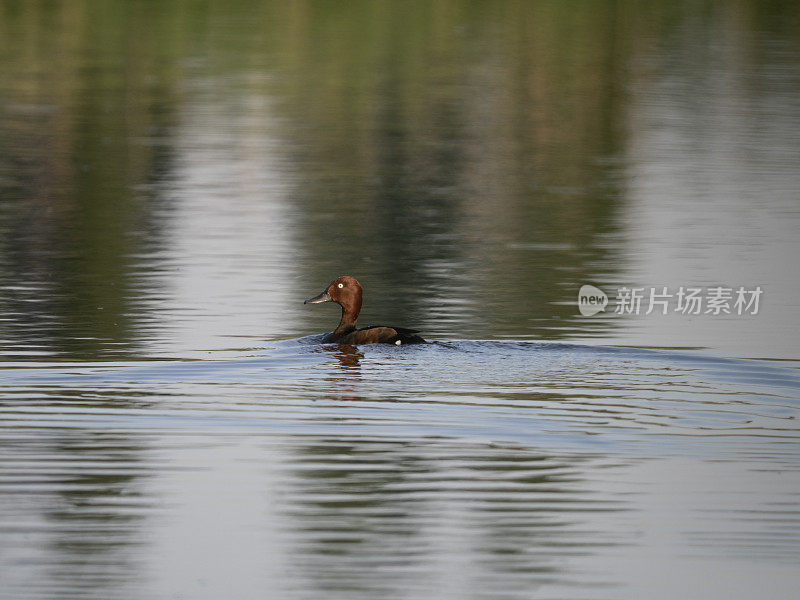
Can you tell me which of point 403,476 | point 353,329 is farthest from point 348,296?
point 403,476

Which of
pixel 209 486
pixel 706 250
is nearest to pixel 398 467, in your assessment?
pixel 209 486

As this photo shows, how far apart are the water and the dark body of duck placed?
14 cm

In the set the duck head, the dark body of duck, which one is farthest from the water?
the duck head

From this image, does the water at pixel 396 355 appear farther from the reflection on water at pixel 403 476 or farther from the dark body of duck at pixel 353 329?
the dark body of duck at pixel 353 329

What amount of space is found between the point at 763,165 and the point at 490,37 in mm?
32347

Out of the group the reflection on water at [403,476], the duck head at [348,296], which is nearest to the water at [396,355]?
the reflection on water at [403,476]

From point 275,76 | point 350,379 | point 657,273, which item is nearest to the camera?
point 350,379

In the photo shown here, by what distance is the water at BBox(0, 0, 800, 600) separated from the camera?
7.94 m

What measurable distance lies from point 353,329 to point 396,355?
1158 millimetres

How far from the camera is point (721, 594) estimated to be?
732 cm

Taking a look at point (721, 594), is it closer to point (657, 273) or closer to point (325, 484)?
point (325, 484)

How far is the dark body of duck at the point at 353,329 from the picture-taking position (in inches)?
514

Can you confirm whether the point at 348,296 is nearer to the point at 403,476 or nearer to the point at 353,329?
the point at 353,329

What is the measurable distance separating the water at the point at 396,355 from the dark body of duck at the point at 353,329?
0.45 ft
